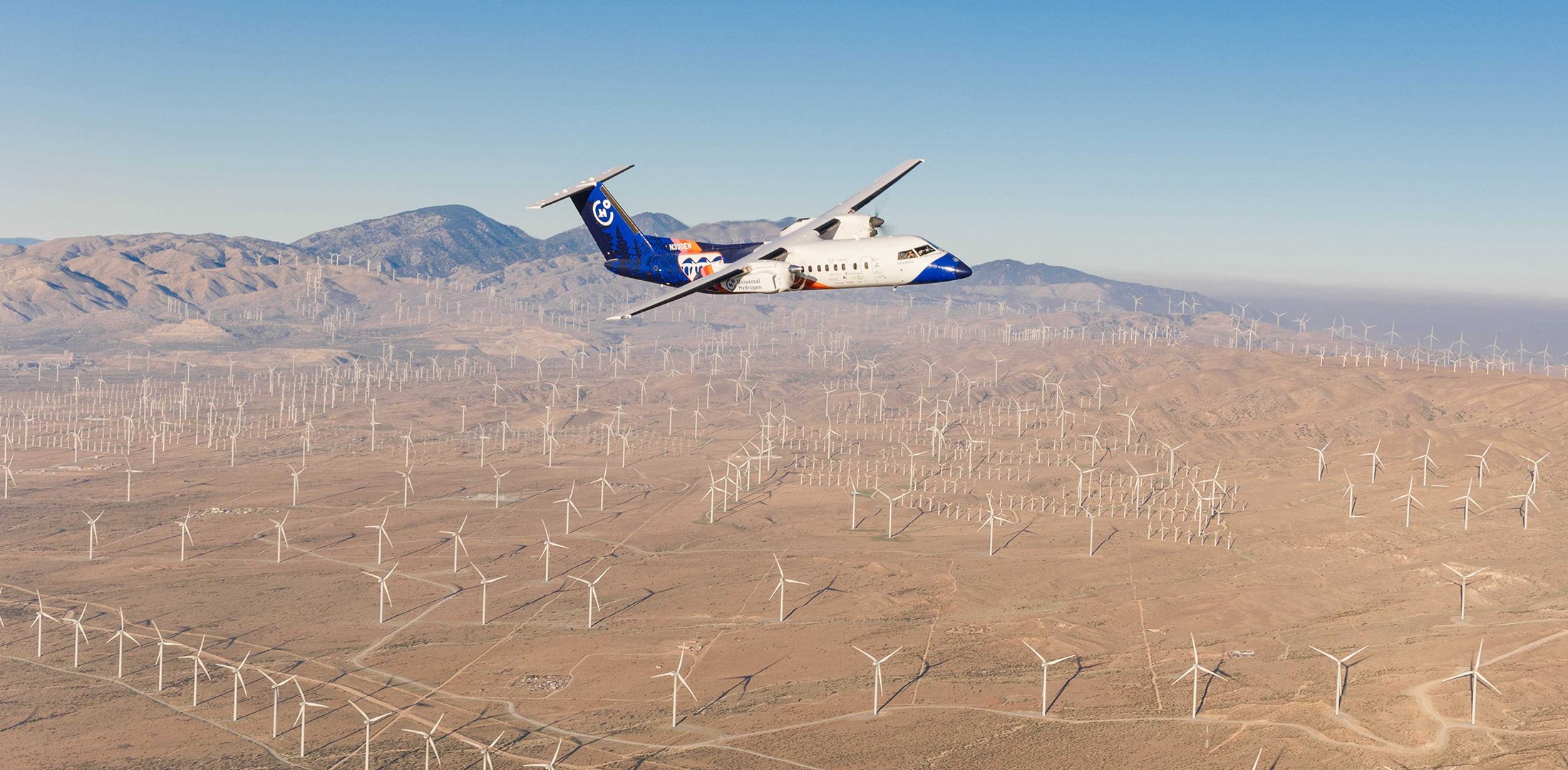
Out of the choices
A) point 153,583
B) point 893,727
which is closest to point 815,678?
point 893,727

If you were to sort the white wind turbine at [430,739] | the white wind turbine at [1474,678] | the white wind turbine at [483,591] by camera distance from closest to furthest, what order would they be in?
the white wind turbine at [430,739] < the white wind turbine at [1474,678] < the white wind turbine at [483,591]

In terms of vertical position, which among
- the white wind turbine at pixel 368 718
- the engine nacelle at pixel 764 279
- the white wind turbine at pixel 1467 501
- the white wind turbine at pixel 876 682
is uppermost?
the engine nacelle at pixel 764 279

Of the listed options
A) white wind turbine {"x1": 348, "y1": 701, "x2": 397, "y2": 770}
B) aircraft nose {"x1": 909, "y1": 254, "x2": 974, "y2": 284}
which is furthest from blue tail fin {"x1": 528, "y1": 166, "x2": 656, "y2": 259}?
white wind turbine {"x1": 348, "y1": 701, "x2": 397, "y2": 770}

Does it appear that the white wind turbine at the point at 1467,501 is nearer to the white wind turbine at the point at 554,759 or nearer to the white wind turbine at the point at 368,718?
the white wind turbine at the point at 554,759

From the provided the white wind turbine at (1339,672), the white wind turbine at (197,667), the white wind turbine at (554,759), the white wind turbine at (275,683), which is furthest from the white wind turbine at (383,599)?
the white wind turbine at (1339,672)

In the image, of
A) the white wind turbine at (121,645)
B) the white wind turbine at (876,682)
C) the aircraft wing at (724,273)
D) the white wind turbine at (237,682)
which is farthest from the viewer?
the white wind turbine at (121,645)

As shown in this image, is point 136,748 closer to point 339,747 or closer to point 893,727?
point 339,747

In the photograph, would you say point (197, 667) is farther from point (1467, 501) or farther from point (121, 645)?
point (1467, 501)

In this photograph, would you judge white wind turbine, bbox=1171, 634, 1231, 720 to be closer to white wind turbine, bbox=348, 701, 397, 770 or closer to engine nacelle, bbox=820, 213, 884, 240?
engine nacelle, bbox=820, 213, 884, 240
